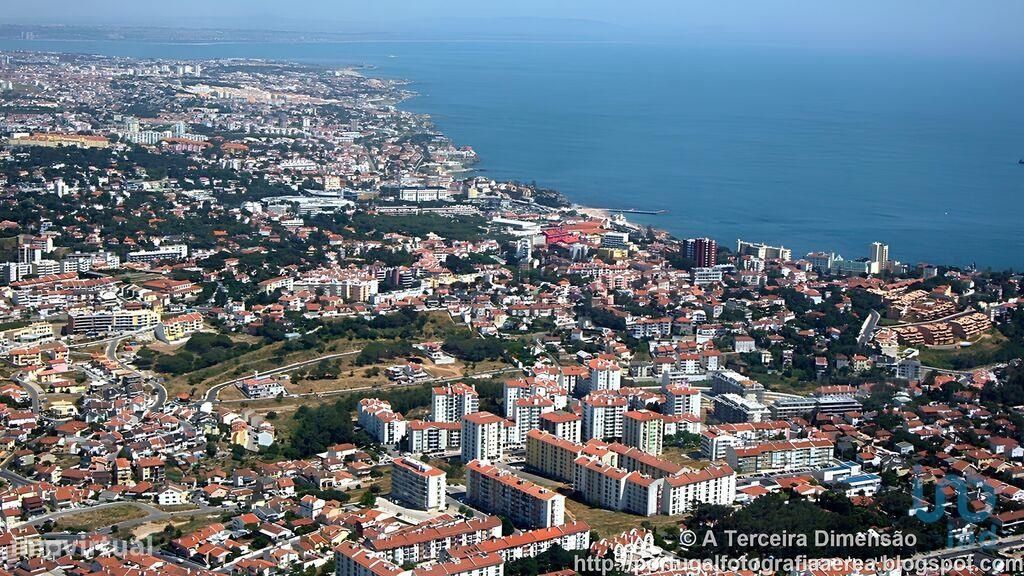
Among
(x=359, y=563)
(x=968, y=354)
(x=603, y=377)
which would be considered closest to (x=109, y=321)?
(x=603, y=377)

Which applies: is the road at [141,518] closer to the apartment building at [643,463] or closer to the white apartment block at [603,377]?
the apartment building at [643,463]

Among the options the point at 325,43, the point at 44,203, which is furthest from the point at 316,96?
the point at 325,43

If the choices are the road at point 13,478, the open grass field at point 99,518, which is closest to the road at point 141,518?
the open grass field at point 99,518

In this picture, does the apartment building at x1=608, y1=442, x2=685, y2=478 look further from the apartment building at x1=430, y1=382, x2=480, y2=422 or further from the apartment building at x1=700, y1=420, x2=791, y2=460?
the apartment building at x1=430, y1=382, x2=480, y2=422

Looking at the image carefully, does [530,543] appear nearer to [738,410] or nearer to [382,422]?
[382,422]

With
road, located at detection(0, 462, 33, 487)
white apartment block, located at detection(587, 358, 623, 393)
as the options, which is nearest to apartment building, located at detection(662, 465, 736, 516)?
white apartment block, located at detection(587, 358, 623, 393)

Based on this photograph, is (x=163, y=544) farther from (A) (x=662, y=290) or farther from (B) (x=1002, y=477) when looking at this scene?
(A) (x=662, y=290)
